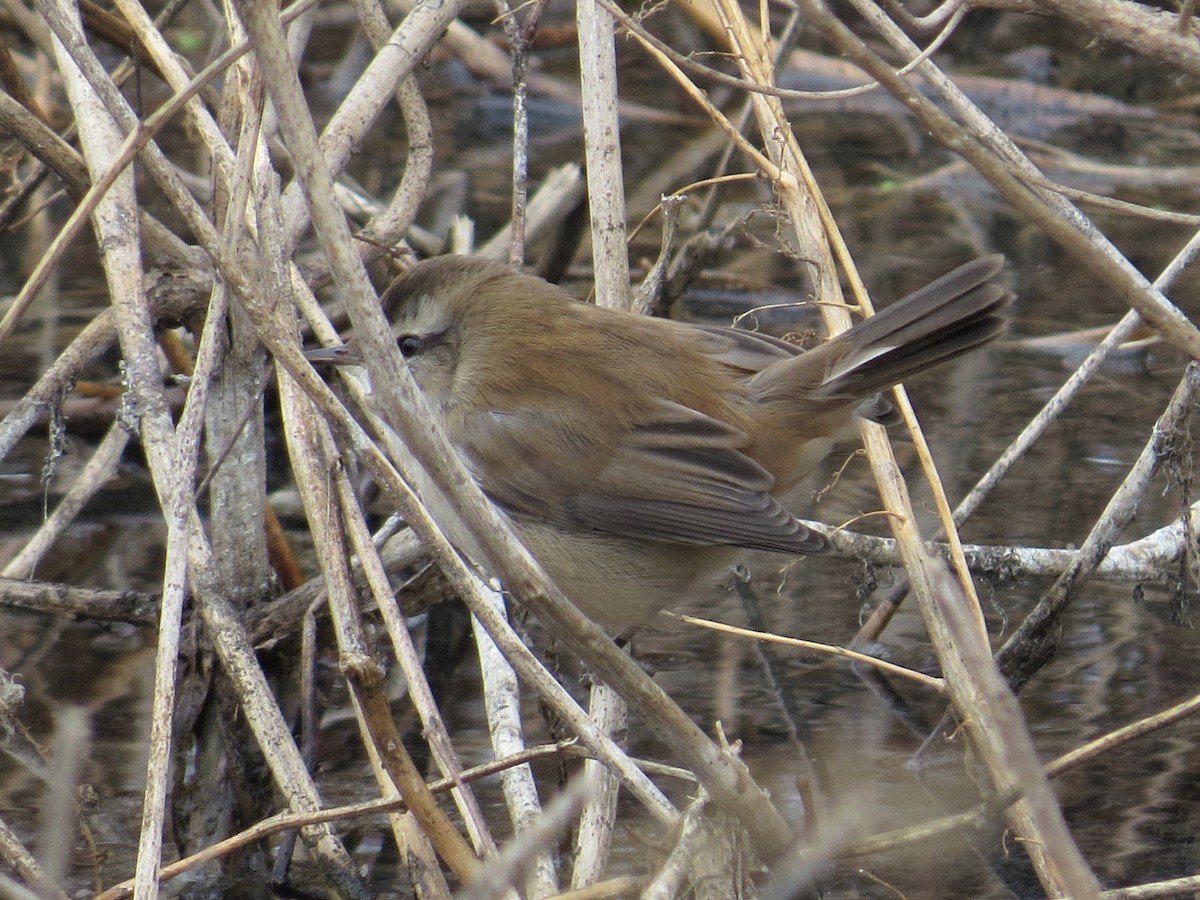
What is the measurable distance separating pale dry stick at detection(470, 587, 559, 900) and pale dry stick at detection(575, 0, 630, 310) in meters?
1.05

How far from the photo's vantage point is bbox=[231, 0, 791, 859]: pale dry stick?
222 cm

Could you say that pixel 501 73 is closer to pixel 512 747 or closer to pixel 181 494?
pixel 181 494

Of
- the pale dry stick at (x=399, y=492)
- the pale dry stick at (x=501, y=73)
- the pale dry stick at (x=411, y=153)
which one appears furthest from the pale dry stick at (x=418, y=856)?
the pale dry stick at (x=501, y=73)

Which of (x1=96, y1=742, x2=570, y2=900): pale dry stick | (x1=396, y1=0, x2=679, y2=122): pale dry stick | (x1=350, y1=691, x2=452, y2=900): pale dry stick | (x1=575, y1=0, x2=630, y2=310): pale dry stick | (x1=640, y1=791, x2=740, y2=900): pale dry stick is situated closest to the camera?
(x1=640, y1=791, x2=740, y2=900): pale dry stick

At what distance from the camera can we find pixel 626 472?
3797 millimetres

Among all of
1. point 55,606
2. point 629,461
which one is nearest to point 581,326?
point 629,461

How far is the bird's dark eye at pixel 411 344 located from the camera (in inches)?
162

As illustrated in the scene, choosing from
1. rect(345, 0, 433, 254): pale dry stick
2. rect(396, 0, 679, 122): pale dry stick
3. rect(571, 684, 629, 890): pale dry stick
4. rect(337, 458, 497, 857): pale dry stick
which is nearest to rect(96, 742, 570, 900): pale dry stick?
rect(337, 458, 497, 857): pale dry stick

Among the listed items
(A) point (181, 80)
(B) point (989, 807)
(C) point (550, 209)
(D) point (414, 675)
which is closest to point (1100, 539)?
(B) point (989, 807)

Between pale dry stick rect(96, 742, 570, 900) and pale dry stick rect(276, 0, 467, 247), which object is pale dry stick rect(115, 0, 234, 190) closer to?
pale dry stick rect(276, 0, 467, 247)

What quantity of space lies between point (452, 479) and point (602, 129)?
1873 millimetres

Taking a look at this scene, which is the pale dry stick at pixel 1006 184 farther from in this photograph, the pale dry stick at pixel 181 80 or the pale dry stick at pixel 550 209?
the pale dry stick at pixel 550 209

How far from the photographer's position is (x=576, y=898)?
8.77 ft

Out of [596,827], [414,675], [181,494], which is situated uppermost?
[181,494]
